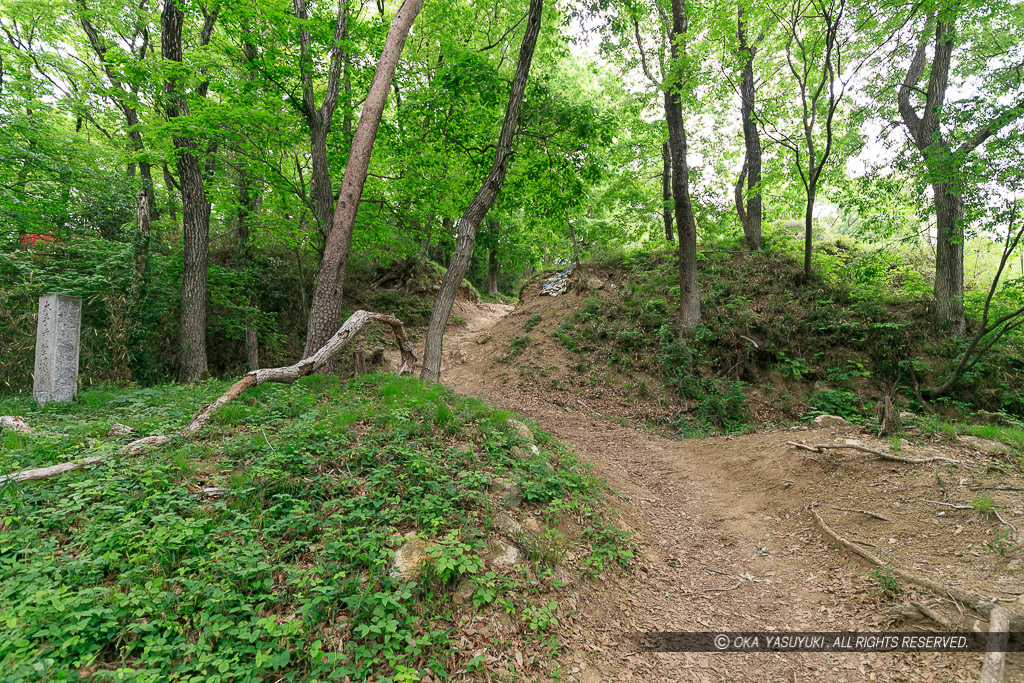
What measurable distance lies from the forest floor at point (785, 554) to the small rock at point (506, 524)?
666 millimetres

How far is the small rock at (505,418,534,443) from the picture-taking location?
236 inches

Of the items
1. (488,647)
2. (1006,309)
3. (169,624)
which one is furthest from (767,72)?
(169,624)

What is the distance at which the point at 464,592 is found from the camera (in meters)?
3.24

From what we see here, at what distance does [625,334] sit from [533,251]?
7.51m

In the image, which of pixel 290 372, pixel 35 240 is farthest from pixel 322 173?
pixel 35 240

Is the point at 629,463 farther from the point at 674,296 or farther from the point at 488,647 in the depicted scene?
the point at 674,296

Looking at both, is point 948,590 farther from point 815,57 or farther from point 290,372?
point 815,57

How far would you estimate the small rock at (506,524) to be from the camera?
3.97 metres

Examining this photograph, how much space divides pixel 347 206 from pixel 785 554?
25.6 feet

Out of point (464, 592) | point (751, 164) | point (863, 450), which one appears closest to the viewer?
point (464, 592)

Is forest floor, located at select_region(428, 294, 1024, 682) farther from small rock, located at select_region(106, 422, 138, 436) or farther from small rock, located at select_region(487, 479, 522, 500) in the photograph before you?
small rock, located at select_region(106, 422, 138, 436)

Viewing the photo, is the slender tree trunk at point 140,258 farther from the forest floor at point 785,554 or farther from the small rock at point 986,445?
the small rock at point 986,445

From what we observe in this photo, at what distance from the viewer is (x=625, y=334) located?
37.8ft

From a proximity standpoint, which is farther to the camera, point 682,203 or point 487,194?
point 682,203
